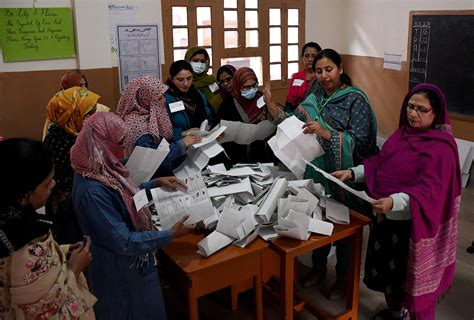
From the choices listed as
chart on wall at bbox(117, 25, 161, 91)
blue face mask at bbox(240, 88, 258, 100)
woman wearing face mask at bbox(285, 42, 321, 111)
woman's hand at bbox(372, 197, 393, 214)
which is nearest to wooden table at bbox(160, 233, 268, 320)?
woman's hand at bbox(372, 197, 393, 214)

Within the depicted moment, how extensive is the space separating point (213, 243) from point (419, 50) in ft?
13.5

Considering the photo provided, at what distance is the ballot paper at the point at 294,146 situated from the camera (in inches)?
87.8

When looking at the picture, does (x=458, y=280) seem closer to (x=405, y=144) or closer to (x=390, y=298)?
(x=390, y=298)

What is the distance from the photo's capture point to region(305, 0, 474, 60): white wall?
5148mm

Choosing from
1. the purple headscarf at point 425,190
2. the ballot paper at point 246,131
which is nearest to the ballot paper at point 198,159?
the ballot paper at point 246,131

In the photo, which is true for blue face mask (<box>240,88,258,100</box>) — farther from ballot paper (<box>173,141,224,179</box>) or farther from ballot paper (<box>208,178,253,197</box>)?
ballot paper (<box>208,178,253,197</box>)

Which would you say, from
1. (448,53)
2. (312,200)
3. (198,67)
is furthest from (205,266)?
(448,53)

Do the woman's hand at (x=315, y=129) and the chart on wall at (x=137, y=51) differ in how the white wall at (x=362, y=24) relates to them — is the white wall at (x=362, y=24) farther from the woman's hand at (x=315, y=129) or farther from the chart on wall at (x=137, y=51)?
the woman's hand at (x=315, y=129)

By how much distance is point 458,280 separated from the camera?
2.85 m

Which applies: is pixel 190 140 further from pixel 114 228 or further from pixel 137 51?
pixel 137 51

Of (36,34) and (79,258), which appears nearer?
(79,258)

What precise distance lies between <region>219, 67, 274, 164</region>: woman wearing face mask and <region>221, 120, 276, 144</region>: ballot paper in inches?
1.5

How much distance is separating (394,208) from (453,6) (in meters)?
3.45

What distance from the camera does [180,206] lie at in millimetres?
1863
